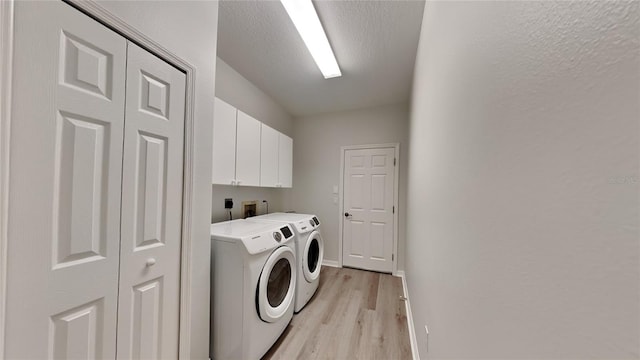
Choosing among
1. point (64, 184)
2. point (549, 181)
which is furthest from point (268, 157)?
point (549, 181)

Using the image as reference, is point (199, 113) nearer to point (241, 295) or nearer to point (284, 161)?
point (241, 295)

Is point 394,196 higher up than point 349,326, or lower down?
higher up

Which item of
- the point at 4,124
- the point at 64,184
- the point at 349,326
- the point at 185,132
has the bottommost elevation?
the point at 349,326

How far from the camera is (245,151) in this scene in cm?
213

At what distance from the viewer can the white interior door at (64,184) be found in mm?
685

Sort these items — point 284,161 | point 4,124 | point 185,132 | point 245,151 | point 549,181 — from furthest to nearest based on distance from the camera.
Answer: point 284,161 < point 245,151 < point 185,132 < point 4,124 < point 549,181

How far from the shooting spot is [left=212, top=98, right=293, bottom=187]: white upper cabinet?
180 centimetres

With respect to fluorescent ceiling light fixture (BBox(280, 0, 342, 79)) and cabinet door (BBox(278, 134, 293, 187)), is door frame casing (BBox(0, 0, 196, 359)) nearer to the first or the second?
fluorescent ceiling light fixture (BBox(280, 0, 342, 79))

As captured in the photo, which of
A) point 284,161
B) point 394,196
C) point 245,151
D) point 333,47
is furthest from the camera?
point 394,196

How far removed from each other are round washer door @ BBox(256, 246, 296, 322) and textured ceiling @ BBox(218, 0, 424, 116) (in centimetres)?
177

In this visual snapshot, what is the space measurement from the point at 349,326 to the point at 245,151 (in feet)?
6.15

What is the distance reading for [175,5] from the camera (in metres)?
1.16

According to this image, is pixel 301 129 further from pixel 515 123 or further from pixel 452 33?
pixel 515 123

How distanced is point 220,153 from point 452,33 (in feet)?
5.58
